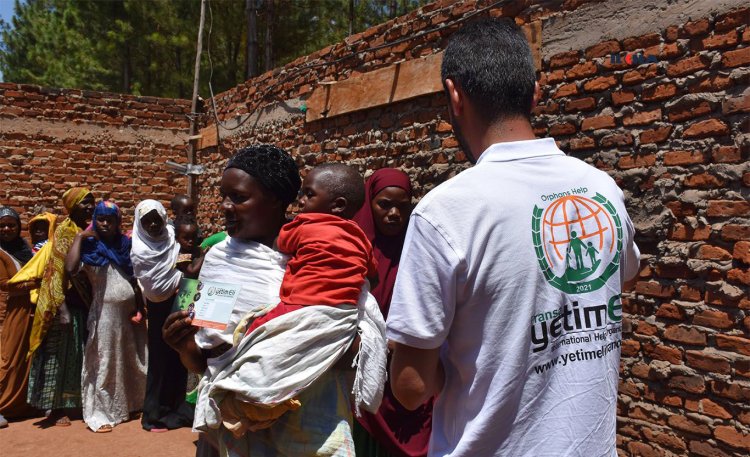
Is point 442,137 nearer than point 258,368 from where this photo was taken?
No

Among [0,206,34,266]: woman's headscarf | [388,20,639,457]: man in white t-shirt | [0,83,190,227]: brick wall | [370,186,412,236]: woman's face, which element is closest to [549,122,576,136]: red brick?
[370,186,412,236]: woman's face

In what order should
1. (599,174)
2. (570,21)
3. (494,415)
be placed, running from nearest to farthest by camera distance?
1. (494,415)
2. (599,174)
3. (570,21)

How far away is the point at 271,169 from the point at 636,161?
2132 millimetres

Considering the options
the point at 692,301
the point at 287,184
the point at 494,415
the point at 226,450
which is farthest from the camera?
the point at 692,301

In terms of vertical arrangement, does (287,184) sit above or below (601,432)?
above

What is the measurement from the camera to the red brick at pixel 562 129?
3637 millimetres

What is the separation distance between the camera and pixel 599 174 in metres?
1.36

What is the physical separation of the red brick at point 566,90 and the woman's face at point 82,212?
13.7ft

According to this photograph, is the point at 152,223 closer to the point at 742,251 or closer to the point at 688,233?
the point at 688,233

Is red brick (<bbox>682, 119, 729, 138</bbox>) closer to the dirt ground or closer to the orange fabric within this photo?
the orange fabric

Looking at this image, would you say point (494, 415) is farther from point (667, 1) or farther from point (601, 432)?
point (667, 1)

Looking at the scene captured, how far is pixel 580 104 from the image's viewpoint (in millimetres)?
3586

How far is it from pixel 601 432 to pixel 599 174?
0.55 meters

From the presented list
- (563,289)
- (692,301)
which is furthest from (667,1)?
(563,289)
